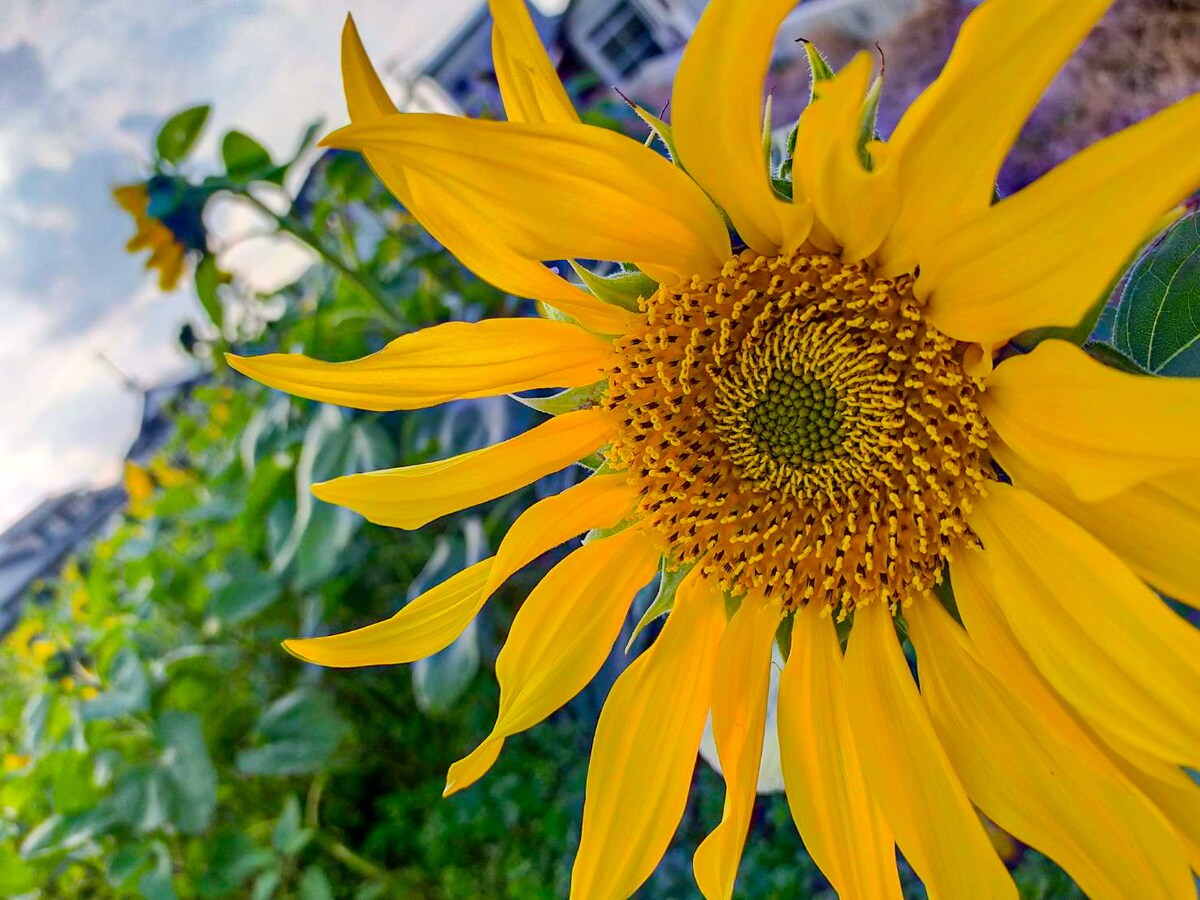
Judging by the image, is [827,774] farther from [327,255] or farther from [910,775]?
[327,255]

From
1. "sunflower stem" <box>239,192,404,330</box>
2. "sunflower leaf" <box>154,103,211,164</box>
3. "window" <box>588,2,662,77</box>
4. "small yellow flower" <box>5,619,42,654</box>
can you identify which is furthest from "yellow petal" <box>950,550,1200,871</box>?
"window" <box>588,2,662,77</box>

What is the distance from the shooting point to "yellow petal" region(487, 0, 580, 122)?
0.57 meters

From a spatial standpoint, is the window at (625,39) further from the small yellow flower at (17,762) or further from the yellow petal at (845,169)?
the yellow petal at (845,169)

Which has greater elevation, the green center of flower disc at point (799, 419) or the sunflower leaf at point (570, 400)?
the sunflower leaf at point (570, 400)

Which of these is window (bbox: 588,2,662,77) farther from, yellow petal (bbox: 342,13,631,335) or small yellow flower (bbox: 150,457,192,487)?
yellow petal (bbox: 342,13,631,335)

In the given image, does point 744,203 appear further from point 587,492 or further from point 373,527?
point 373,527

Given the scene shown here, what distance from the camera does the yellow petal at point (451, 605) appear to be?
26.6 inches

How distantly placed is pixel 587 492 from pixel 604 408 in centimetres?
7

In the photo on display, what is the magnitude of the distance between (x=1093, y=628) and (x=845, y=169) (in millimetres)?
280

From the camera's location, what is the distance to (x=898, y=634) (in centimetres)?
69

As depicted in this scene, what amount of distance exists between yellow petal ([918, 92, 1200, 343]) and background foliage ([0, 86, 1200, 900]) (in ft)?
2.49

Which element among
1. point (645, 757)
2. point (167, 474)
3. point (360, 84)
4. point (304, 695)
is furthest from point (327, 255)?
point (167, 474)

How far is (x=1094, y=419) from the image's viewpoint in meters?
0.45

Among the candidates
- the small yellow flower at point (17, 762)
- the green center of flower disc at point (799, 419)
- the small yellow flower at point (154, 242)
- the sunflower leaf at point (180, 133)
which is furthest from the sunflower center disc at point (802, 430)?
the small yellow flower at point (17, 762)
